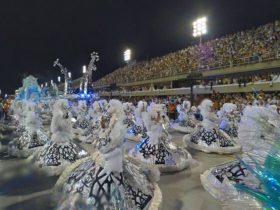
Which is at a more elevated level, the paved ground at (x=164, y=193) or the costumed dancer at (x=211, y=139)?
the costumed dancer at (x=211, y=139)

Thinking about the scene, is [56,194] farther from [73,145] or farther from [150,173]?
[73,145]

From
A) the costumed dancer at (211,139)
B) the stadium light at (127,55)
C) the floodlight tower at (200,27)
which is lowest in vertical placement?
the costumed dancer at (211,139)

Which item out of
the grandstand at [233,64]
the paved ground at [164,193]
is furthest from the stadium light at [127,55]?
the paved ground at [164,193]

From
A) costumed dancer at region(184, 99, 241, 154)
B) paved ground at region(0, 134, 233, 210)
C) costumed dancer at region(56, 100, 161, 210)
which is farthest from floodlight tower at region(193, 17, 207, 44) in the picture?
costumed dancer at region(56, 100, 161, 210)

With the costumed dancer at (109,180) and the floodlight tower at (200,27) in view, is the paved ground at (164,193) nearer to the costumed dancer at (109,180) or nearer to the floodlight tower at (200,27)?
the costumed dancer at (109,180)

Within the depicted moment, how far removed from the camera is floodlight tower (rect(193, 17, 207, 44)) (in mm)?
27047

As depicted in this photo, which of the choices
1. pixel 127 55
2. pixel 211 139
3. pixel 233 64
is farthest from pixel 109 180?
pixel 127 55

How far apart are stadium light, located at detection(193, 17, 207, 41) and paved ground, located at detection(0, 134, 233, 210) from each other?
2287 cm

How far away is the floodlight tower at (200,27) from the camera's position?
27.0m

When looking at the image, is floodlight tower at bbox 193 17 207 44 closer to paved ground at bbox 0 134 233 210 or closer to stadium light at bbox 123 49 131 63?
paved ground at bbox 0 134 233 210

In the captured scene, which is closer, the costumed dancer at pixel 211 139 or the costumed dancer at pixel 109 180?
the costumed dancer at pixel 109 180

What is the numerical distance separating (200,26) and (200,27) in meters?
0.10

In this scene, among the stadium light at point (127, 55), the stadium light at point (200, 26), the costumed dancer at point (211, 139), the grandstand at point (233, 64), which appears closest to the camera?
the costumed dancer at point (211, 139)

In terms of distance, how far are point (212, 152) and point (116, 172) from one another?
506 centimetres
